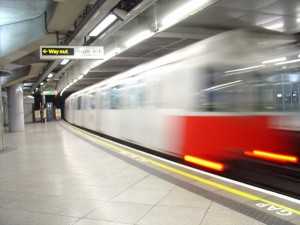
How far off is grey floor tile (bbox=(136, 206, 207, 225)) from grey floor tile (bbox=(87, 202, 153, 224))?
4.8 inches

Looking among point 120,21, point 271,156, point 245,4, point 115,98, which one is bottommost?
point 271,156

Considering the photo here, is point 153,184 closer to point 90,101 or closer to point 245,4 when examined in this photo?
point 245,4

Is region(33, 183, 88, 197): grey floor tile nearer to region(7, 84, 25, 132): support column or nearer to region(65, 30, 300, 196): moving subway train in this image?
region(65, 30, 300, 196): moving subway train

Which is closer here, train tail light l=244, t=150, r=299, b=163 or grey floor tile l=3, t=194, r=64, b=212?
grey floor tile l=3, t=194, r=64, b=212

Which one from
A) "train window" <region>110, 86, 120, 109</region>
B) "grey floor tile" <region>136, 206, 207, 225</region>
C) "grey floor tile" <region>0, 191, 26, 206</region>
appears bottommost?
"grey floor tile" <region>136, 206, 207, 225</region>

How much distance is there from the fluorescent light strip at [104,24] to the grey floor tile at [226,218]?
594cm

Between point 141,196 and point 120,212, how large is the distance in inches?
28.7

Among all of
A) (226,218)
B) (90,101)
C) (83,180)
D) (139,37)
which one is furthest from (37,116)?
(226,218)

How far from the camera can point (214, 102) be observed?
619 centimetres

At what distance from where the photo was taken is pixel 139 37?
34.7 ft

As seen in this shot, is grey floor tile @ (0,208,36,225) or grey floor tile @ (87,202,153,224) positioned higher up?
grey floor tile @ (0,208,36,225)

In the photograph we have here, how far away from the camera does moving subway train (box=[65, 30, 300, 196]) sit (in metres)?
6.17

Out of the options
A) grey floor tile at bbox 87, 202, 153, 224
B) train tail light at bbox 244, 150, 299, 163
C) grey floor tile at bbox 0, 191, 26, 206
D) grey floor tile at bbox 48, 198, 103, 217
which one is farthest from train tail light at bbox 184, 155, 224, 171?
grey floor tile at bbox 0, 191, 26, 206

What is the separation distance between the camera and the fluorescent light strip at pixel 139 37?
988 cm
